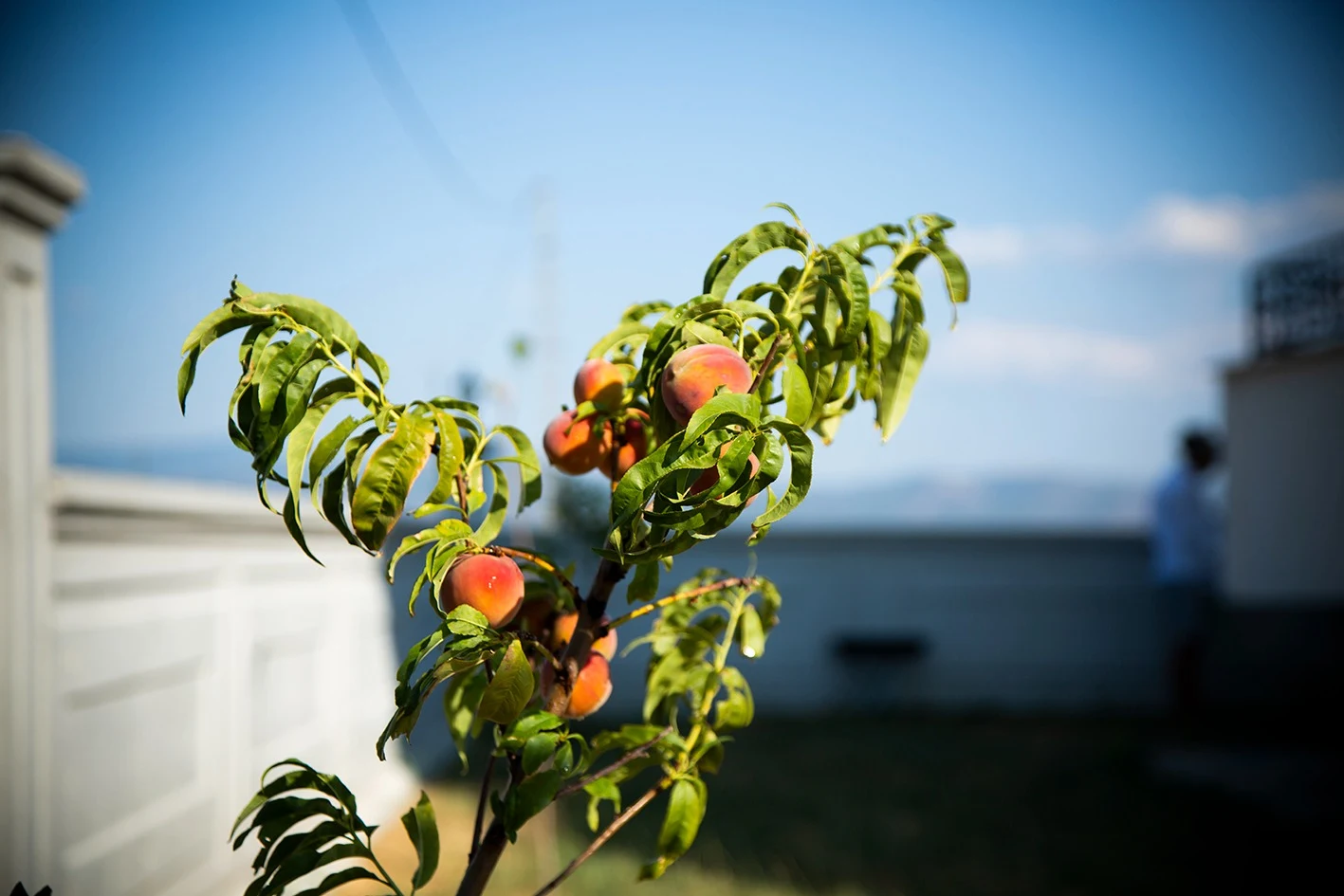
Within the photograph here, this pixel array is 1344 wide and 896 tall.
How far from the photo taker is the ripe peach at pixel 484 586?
60cm

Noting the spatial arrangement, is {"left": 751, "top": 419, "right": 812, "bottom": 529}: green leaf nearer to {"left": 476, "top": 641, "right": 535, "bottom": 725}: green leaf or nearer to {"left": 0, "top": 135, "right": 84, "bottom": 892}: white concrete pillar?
{"left": 476, "top": 641, "right": 535, "bottom": 725}: green leaf

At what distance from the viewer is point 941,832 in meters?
3.74

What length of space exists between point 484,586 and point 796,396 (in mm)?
206

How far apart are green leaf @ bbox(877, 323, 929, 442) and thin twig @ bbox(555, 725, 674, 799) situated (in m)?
0.25

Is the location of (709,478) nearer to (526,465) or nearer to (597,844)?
Answer: (526,465)

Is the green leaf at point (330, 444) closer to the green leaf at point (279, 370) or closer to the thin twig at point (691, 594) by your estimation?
the green leaf at point (279, 370)

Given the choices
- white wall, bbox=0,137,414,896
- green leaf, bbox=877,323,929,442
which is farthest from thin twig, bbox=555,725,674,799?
white wall, bbox=0,137,414,896

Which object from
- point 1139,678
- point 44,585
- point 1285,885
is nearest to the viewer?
point 44,585

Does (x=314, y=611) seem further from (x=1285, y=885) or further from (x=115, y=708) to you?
(x=1285, y=885)

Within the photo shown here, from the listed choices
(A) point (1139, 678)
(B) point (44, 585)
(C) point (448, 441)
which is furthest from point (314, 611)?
(A) point (1139, 678)

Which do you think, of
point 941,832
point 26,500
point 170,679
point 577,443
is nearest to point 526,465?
point 577,443

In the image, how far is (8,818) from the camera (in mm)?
1868

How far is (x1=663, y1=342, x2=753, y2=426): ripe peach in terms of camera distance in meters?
0.56

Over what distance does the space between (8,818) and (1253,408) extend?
4862mm
